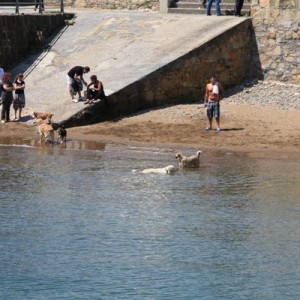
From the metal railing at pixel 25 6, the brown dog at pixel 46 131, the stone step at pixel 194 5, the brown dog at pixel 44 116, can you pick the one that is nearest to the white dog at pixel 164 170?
the brown dog at pixel 46 131

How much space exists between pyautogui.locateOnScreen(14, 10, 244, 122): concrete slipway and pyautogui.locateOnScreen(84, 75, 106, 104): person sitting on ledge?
0.23 m

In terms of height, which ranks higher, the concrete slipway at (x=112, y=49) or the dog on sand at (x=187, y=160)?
the concrete slipway at (x=112, y=49)

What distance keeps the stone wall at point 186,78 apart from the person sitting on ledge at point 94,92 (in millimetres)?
169

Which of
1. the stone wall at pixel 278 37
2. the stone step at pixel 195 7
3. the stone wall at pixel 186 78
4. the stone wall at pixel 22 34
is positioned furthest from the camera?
the stone step at pixel 195 7

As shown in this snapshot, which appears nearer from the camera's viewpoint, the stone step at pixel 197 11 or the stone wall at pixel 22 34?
the stone wall at pixel 22 34

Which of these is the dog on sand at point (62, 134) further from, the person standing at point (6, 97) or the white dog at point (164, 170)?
the white dog at point (164, 170)

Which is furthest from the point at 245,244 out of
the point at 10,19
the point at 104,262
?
the point at 10,19

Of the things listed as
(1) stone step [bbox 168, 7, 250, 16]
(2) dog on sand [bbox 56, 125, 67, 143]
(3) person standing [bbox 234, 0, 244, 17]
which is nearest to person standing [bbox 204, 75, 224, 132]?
(2) dog on sand [bbox 56, 125, 67, 143]

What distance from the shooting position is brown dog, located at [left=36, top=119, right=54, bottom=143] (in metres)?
→ 25.0

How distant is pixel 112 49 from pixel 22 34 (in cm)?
262

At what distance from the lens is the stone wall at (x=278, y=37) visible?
1152 inches

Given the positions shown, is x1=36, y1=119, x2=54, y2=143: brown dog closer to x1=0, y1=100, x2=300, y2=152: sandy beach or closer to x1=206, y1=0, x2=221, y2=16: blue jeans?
x1=0, y1=100, x2=300, y2=152: sandy beach

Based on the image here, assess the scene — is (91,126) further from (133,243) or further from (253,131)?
(133,243)

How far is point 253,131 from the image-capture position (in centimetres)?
2648
